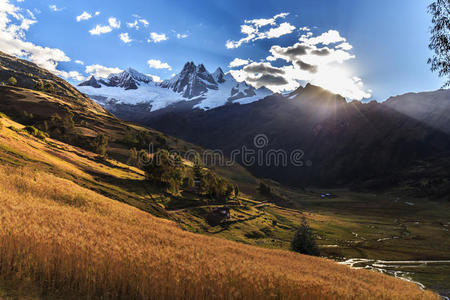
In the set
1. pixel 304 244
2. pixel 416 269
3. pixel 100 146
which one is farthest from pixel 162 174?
pixel 416 269

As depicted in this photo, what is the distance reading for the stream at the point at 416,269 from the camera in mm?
46697

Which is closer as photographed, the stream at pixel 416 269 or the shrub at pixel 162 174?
the stream at pixel 416 269

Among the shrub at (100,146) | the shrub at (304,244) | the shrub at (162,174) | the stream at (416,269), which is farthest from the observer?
the shrub at (100,146)

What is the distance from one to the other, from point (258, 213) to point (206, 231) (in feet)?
150

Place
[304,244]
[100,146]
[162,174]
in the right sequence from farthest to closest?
[100,146], [162,174], [304,244]

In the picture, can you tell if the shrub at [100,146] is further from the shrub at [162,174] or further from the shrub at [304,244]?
the shrub at [304,244]

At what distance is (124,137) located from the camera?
16300cm

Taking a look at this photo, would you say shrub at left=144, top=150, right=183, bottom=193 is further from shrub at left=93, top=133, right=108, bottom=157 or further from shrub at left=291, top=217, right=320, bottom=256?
shrub at left=291, top=217, right=320, bottom=256

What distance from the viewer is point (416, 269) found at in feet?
200

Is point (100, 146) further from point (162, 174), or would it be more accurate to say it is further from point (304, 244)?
point (304, 244)

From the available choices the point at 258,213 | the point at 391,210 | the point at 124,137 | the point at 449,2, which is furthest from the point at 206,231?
the point at 391,210

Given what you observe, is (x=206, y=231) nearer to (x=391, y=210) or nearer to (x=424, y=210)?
(x=391, y=210)

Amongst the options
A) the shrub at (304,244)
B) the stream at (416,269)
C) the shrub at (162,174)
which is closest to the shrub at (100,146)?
the shrub at (162,174)

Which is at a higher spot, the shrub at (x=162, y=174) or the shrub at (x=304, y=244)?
the shrub at (x=162, y=174)
